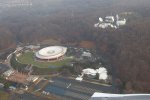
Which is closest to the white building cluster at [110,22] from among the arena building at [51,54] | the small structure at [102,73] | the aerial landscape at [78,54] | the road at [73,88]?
the aerial landscape at [78,54]

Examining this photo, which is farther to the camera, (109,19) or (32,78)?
(109,19)

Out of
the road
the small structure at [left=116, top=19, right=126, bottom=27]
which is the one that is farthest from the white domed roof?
the small structure at [left=116, top=19, right=126, bottom=27]

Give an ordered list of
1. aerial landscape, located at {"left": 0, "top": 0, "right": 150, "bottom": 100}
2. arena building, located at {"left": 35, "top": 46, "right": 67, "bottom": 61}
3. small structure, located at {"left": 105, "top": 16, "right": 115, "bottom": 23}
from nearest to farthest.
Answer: aerial landscape, located at {"left": 0, "top": 0, "right": 150, "bottom": 100}, arena building, located at {"left": 35, "top": 46, "right": 67, "bottom": 61}, small structure, located at {"left": 105, "top": 16, "right": 115, "bottom": 23}

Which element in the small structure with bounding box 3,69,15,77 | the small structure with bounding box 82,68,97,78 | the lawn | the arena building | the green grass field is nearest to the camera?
the lawn

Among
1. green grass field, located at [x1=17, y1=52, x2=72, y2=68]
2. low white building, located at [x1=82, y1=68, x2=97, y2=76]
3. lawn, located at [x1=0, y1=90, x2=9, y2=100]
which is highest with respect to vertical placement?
low white building, located at [x1=82, y1=68, x2=97, y2=76]

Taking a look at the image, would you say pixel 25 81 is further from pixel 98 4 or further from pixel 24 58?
pixel 98 4

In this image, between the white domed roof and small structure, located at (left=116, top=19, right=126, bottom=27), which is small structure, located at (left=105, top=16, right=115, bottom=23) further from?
the white domed roof

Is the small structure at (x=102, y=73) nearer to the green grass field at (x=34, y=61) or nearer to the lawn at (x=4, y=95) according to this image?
the green grass field at (x=34, y=61)

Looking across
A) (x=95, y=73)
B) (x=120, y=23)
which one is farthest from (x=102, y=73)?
(x=120, y=23)

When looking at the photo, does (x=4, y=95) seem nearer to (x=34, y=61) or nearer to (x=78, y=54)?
(x=34, y=61)
